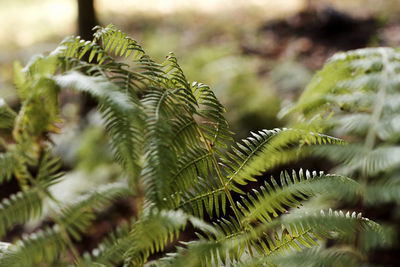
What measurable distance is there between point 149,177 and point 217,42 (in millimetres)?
5997

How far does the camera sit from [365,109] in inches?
60.7

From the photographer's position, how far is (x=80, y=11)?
480 cm

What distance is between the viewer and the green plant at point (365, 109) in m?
1.24

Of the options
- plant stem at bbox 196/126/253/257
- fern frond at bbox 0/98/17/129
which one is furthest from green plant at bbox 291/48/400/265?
fern frond at bbox 0/98/17/129

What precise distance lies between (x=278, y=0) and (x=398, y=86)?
7177 millimetres

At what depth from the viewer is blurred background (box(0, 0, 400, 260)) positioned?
376cm

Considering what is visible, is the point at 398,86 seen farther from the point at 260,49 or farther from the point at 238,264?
the point at 260,49

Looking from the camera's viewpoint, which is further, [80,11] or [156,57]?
[156,57]

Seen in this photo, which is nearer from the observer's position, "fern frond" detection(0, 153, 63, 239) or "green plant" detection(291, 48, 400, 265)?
"fern frond" detection(0, 153, 63, 239)

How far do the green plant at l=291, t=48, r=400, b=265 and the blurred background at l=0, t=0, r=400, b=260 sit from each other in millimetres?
1670

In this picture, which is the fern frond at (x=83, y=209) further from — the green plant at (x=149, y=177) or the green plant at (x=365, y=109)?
the green plant at (x=365, y=109)

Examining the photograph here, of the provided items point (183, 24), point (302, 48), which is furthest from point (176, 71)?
point (183, 24)

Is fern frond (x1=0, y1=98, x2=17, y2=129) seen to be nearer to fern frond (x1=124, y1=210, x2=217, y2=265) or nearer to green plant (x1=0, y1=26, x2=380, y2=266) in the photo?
green plant (x1=0, y1=26, x2=380, y2=266)

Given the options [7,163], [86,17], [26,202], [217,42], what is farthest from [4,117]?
[217,42]
